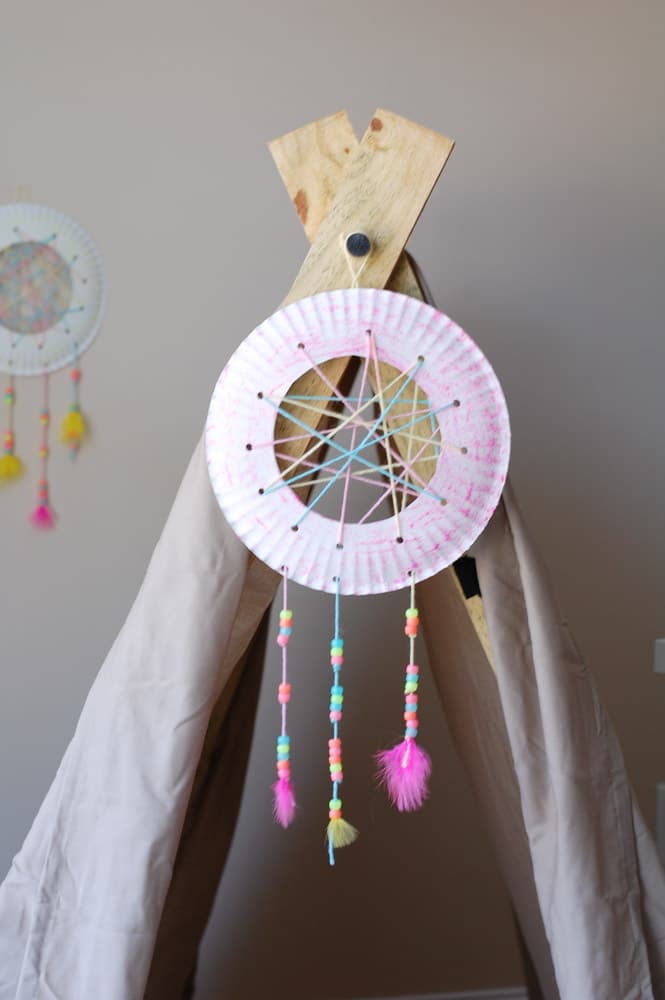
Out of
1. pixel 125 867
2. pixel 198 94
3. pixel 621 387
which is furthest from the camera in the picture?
pixel 621 387

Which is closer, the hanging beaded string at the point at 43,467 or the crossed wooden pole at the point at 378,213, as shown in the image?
the crossed wooden pole at the point at 378,213

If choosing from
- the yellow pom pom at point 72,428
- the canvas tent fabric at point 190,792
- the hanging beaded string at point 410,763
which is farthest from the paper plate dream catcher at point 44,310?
the hanging beaded string at point 410,763

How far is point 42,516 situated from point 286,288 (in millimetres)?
653

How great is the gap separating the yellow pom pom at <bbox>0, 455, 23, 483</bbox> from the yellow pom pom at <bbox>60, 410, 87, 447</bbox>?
0.32 feet

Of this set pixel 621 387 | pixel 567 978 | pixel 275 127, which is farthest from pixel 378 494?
pixel 567 978

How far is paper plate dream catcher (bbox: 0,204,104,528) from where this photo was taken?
6.11 feet

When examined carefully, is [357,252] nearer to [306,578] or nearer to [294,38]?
[306,578]

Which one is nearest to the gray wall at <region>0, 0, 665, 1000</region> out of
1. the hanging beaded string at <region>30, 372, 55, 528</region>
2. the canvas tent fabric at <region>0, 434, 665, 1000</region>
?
the hanging beaded string at <region>30, 372, 55, 528</region>

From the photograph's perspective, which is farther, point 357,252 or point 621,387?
point 621,387

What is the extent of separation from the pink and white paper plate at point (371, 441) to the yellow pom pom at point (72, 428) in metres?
0.76

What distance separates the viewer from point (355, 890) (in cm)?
197

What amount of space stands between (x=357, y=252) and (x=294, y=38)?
924mm

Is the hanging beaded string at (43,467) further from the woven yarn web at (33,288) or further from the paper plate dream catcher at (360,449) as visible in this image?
the paper plate dream catcher at (360,449)

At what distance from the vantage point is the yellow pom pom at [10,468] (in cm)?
187
